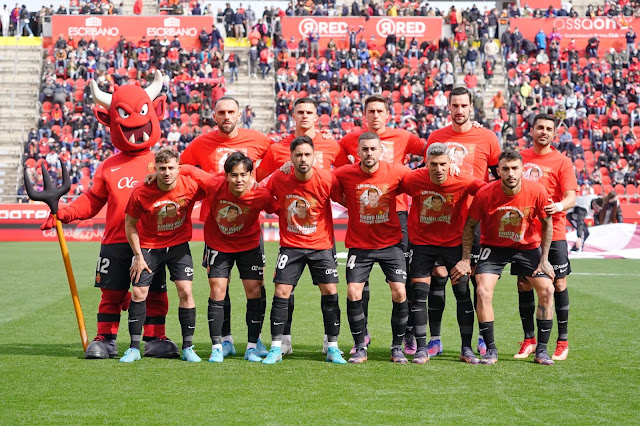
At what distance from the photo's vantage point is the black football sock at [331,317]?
25.9 feet

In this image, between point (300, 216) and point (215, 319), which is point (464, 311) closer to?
point (300, 216)

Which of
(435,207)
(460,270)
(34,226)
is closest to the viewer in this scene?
(460,270)

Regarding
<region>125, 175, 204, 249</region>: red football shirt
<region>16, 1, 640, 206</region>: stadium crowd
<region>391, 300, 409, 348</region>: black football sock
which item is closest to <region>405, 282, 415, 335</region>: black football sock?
<region>391, 300, 409, 348</region>: black football sock

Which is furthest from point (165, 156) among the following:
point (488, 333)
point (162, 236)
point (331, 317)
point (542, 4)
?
point (542, 4)

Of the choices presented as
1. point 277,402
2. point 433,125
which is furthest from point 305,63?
point 277,402

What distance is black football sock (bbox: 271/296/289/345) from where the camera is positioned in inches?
311

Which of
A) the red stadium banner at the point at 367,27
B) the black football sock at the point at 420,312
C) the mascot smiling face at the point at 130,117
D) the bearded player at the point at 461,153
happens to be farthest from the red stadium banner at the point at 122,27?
the black football sock at the point at 420,312

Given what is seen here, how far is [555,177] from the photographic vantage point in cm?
832

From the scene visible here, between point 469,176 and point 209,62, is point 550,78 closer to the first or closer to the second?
point 209,62

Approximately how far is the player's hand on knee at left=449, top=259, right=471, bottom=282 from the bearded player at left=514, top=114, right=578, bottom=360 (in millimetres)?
726

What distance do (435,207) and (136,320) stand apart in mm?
2807

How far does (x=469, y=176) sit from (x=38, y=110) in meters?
27.9

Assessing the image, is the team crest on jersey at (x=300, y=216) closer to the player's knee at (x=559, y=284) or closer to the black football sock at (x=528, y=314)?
the black football sock at (x=528, y=314)

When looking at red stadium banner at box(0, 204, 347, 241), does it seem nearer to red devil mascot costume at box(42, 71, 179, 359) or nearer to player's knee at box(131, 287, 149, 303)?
red devil mascot costume at box(42, 71, 179, 359)
